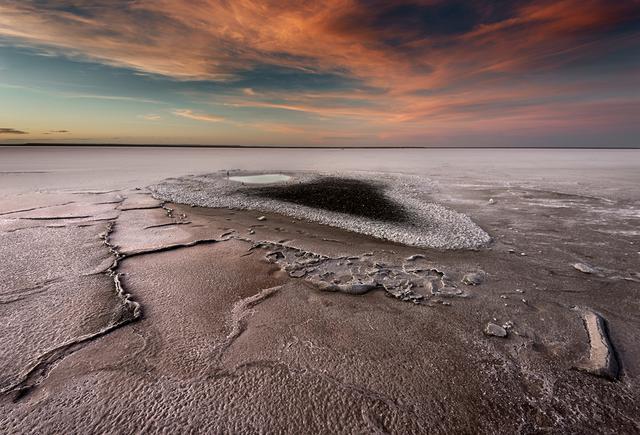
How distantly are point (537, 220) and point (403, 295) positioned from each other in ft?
17.2

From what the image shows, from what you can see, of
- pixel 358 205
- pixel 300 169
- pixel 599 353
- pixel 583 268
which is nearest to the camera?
pixel 599 353

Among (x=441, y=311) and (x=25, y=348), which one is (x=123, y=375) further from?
(x=441, y=311)

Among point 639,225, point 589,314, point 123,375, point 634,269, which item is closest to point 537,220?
point 639,225

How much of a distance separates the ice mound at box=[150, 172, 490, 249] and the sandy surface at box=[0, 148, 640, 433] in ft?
2.25

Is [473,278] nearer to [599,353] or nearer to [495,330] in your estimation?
[495,330]

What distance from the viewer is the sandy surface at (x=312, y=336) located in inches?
81.9

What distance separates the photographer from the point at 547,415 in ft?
6.84

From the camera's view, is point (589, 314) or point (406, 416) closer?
point (406, 416)

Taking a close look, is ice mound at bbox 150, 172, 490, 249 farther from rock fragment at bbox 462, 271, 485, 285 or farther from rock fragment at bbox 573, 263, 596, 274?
rock fragment at bbox 573, 263, 596, 274

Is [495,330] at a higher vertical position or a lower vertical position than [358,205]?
higher

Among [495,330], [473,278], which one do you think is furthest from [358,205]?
[495,330]

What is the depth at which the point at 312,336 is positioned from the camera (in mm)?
2871

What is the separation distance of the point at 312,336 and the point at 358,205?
577 cm

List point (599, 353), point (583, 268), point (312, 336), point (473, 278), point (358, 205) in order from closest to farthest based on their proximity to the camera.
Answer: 1. point (599, 353)
2. point (312, 336)
3. point (473, 278)
4. point (583, 268)
5. point (358, 205)
